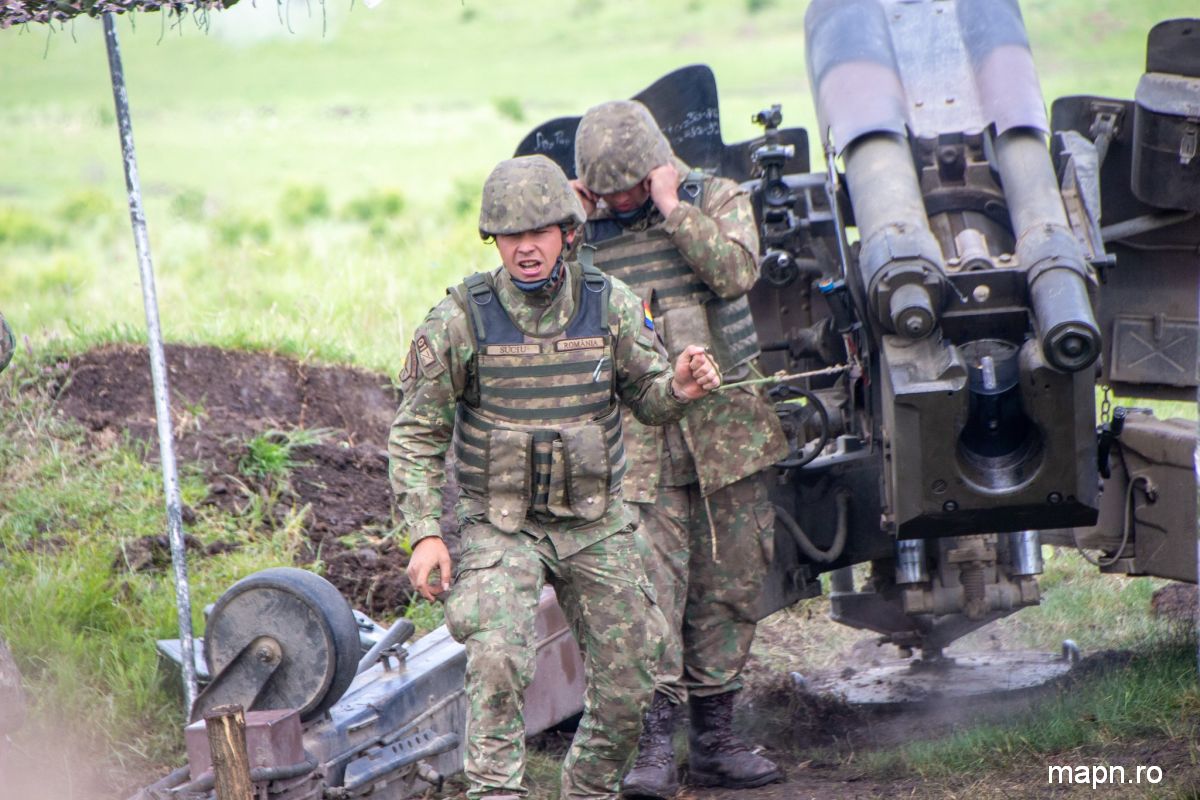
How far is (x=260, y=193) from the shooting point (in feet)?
53.9

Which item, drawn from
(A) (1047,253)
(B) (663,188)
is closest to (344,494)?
(B) (663,188)

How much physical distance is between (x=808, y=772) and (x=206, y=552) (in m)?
2.71

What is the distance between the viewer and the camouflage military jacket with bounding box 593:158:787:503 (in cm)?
532

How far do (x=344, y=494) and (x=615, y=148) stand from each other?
282cm

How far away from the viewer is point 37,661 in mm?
6117

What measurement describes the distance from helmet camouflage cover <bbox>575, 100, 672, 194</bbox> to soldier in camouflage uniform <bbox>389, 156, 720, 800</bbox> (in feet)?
1.93

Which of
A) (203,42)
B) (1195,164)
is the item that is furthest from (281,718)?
(203,42)

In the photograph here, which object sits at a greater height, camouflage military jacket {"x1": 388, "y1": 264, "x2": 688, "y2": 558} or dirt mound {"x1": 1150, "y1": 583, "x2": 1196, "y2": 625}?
camouflage military jacket {"x1": 388, "y1": 264, "x2": 688, "y2": 558}

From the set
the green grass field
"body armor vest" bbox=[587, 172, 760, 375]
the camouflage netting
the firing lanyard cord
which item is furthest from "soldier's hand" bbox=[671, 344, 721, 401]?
the firing lanyard cord

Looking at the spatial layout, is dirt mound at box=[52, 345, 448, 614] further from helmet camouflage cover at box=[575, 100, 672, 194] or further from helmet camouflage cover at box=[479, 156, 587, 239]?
helmet camouflage cover at box=[479, 156, 587, 239]

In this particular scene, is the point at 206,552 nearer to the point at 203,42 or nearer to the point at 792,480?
the point at 792,480

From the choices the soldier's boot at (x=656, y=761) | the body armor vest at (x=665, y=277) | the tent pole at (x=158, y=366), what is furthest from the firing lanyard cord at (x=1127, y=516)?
the tent pole at (x=158, y=366)

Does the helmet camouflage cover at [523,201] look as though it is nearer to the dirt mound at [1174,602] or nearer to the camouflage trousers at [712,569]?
the camouflage trousers at [712,569]

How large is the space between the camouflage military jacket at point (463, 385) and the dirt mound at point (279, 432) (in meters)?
2.24
